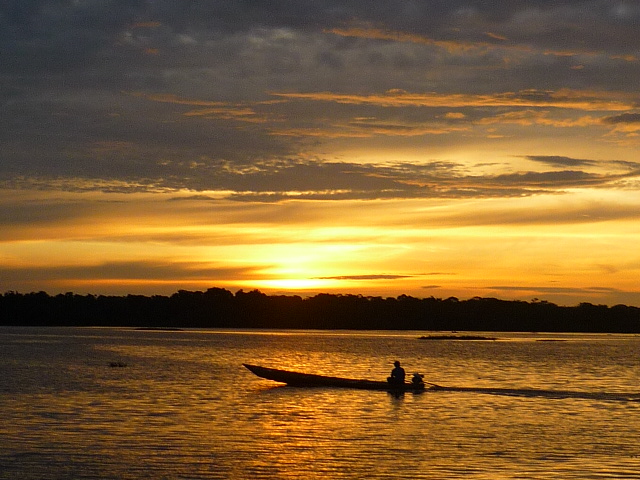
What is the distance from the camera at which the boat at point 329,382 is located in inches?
1805

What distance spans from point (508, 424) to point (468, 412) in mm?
4142

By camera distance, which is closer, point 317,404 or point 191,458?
point 191,458

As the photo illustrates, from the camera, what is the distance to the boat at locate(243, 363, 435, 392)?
4584 centimetres

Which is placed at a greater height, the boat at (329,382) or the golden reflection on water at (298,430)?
the boat at (329,382)

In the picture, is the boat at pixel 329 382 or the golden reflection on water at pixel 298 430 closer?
the golden reflection on water at pixel 298 430

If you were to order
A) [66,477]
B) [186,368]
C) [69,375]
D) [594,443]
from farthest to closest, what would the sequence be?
[186,368]
[69,375]
[594,443]
[66,477]

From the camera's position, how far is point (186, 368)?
66.7m

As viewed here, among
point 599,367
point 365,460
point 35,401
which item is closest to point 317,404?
point 35,401

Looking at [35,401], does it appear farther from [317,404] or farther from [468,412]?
[468,412]

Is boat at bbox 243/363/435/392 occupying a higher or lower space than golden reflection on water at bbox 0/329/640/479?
higher

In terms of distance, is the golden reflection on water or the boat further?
the boat

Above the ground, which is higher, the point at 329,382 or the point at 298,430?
the point at 329,382

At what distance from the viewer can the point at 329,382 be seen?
155ft

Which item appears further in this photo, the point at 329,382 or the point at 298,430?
the point at 329,382
